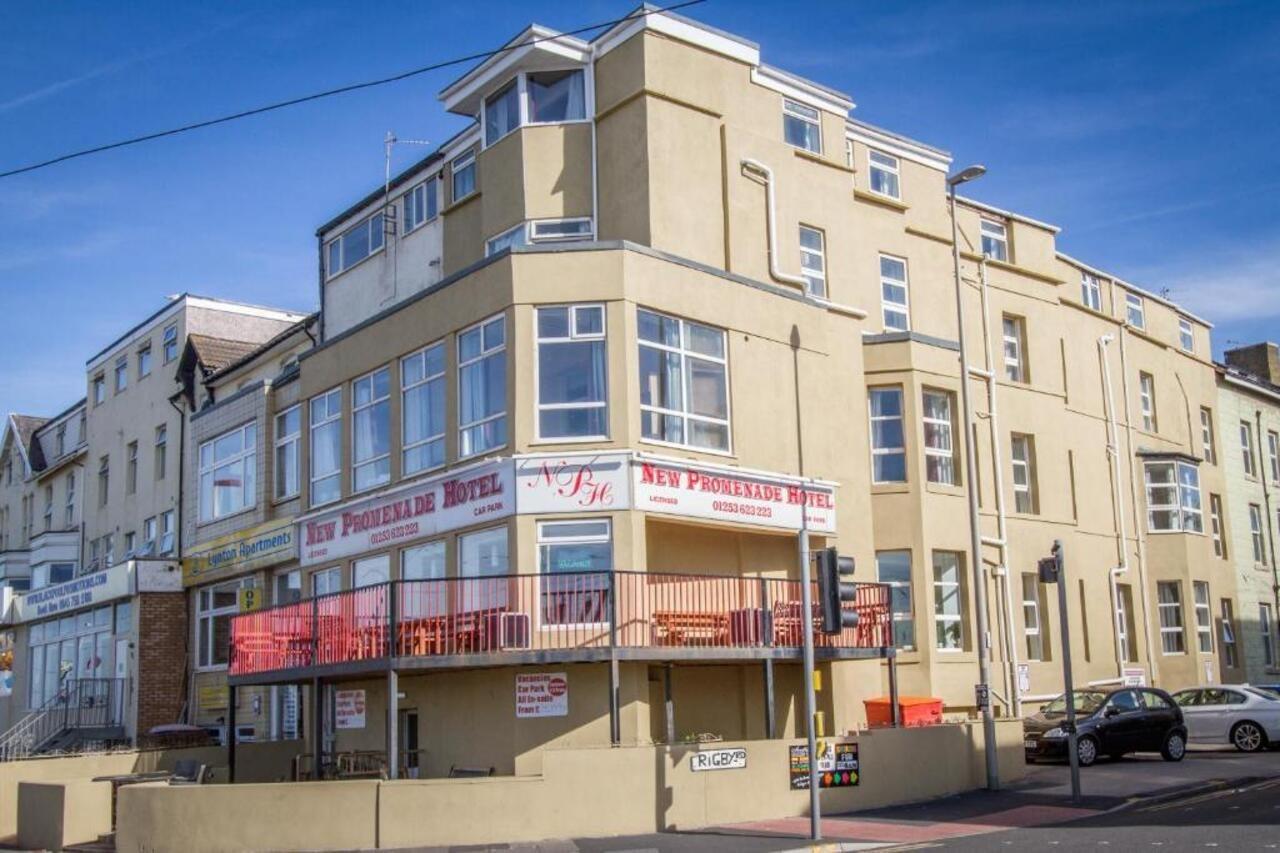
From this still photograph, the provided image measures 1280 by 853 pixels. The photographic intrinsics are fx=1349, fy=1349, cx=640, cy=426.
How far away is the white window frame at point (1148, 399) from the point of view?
36562 millimetres

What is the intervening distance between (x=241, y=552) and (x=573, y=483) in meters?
13.2

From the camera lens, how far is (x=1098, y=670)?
31.2m

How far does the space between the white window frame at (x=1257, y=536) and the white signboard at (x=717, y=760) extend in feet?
91.3

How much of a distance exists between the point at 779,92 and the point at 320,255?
1237cm

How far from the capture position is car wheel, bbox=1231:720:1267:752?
27.1 meters

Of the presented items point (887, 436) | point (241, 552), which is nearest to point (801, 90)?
point (887, 436)

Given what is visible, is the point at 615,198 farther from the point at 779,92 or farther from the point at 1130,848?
the point at 1130,848

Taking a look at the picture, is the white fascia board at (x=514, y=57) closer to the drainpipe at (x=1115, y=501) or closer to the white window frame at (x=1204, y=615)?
the drainpipe at (x=1115, y=501)

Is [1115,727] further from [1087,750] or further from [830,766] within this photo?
[830,766]

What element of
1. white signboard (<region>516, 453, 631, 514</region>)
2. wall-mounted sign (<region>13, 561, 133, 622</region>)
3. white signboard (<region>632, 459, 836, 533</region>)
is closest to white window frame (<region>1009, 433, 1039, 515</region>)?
white signboard (<region>632, 459, 836, 533</region>)

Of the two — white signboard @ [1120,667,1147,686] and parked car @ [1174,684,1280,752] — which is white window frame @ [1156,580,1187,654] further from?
parked car @ [1174,684,1280,752]

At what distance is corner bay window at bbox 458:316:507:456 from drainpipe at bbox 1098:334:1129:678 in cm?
1778

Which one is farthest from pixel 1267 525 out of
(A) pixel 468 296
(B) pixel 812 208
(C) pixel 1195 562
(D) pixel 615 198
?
(A) pixel 468 296

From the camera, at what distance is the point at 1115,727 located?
24562 millimetres
